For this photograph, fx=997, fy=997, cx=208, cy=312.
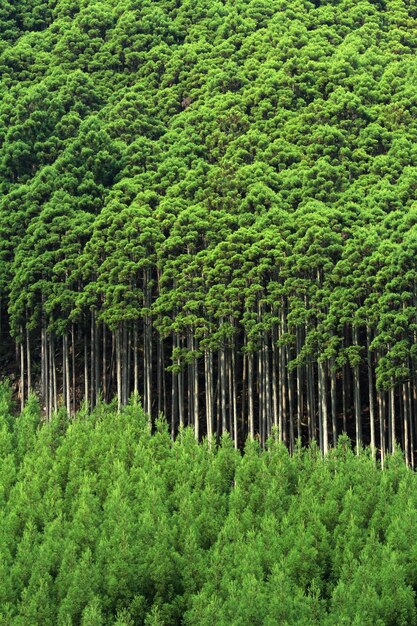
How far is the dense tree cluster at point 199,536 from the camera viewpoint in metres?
18.9

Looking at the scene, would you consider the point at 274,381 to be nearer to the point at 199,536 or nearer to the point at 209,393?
the point at 209,393

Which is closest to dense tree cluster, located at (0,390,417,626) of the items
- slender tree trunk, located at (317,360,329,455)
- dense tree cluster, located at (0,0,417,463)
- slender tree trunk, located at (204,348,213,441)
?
slender tree trunk, located at (317,360,329,455)

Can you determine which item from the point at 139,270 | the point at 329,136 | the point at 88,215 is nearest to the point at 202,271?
the point at 139,270

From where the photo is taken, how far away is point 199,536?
2206cm

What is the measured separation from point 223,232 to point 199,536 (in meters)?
18.7

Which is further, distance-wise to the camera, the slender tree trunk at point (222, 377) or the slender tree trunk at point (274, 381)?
the slender tree trunk at point (222, 377)

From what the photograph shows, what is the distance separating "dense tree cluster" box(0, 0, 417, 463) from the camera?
36.4 metres

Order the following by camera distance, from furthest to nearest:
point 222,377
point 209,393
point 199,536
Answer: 1. point 222,377
2. point 209,393
3. point 199,536

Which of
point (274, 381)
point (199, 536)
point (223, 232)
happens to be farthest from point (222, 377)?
point (199, 536)

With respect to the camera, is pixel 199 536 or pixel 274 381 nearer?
pixel 199 536

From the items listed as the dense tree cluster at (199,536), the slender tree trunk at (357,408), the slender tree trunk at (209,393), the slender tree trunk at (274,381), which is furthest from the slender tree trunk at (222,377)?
the dense tree cluster at (199,536)

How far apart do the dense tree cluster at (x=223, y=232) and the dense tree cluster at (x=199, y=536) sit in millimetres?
9123

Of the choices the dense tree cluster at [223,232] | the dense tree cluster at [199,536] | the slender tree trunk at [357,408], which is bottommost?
the dense tree cluster at [199,536]

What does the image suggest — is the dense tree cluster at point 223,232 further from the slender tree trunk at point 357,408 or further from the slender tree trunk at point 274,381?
the slender tree trunk at point 274,381
